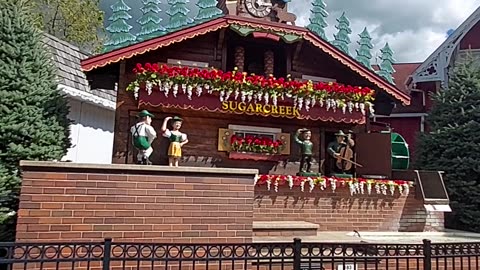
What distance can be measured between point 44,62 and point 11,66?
2.01 ft

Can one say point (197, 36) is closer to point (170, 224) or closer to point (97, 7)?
point (170, 224)

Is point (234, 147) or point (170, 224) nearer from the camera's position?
point (170, 224)

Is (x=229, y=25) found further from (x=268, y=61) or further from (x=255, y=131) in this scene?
(x=255, y=131)

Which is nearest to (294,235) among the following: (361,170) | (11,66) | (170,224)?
(170,224)

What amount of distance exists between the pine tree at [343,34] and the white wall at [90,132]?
21.6 feet

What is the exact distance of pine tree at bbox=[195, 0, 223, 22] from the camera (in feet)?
30.3

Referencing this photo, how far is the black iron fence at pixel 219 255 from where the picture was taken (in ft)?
12.6

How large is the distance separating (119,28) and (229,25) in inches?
100

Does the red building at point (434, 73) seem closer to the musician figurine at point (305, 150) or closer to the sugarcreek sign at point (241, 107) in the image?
the sugarcreek sign at point (241, 107)

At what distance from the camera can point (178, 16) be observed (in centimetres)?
930

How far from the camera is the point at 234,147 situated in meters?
8.84

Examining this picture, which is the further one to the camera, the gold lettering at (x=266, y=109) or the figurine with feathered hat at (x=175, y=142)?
the gold lettering at (x=266, y=109)

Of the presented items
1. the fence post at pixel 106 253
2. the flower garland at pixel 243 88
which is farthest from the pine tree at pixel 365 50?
the fence post at pixel 106 253

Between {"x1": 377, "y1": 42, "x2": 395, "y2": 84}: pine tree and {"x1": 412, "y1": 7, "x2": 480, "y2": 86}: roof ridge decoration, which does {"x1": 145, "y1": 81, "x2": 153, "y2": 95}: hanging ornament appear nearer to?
{"x1": 377, "y1": 42, "x2": 395, "y2": 84}: pine tree
